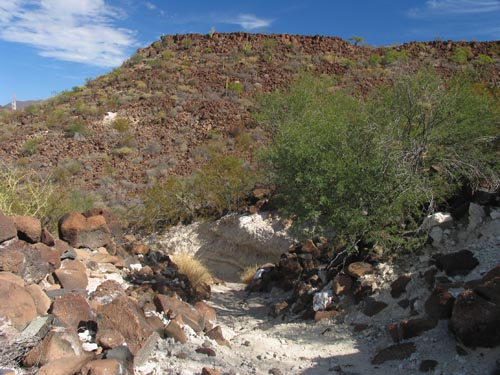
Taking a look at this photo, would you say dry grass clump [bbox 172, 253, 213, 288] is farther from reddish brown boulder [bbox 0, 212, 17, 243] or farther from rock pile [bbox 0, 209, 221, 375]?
reddish brown boulder [bbox 0, 212, 17, 243]

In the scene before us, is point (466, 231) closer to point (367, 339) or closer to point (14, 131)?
point (367, 339)

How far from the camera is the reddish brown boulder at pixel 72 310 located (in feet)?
18.6

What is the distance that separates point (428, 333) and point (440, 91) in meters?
5.29

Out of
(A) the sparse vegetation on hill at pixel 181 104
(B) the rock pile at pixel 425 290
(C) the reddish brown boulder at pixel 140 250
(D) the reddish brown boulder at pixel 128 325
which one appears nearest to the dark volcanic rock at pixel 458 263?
(B) the rock pile at pixel 425 290

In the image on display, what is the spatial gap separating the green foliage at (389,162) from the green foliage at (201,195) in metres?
6.24

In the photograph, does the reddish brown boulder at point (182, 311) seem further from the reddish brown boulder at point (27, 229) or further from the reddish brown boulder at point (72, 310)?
the reddish brown boulder at point (27, 229)

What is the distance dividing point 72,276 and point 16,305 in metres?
2.00

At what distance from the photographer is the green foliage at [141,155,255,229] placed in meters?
16.4

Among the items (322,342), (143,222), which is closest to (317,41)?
(143,222)

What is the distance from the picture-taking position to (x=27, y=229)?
743 centimetres

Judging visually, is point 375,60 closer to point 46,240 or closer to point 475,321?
point 46,240

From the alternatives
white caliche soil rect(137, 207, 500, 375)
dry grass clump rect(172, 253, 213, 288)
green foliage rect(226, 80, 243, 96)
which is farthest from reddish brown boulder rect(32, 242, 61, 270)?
green foliage rect(226, 80, 243, 96)

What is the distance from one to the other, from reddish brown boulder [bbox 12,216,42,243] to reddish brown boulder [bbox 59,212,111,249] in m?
1.61

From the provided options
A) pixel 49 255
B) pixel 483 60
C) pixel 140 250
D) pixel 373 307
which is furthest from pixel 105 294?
pixel 483 60
